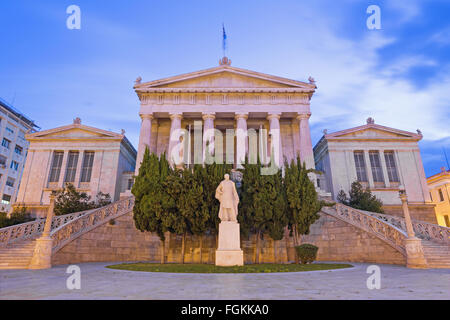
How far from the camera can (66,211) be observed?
22844 millimetres

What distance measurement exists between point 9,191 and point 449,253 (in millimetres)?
60594

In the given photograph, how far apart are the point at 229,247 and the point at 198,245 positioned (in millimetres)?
6816

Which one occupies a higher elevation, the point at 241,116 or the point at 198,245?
the point at 241,116

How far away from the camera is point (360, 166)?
3372 centimetres

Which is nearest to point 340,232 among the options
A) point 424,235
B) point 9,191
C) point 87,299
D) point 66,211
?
point 424,235

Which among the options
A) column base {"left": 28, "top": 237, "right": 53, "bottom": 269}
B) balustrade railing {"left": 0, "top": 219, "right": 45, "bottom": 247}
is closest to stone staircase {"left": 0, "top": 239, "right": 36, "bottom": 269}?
balustrade railing {"left": 0, "top": 219, "right": 45, "bottom": 247}

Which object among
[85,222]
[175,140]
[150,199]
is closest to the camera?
[150,199]

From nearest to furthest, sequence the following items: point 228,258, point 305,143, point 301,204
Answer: point 228,258
point 301,204
point 305,143

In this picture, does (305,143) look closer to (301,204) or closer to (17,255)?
(301,204)

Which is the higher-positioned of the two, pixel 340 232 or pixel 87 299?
pixel 340 232

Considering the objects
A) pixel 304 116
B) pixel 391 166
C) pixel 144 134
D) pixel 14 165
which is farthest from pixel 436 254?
pixel 14 165

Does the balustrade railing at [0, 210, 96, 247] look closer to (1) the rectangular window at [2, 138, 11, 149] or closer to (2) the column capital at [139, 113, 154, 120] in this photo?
(2) the column capital at [139, 113, 154, 120]

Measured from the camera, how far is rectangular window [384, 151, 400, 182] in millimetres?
33062
